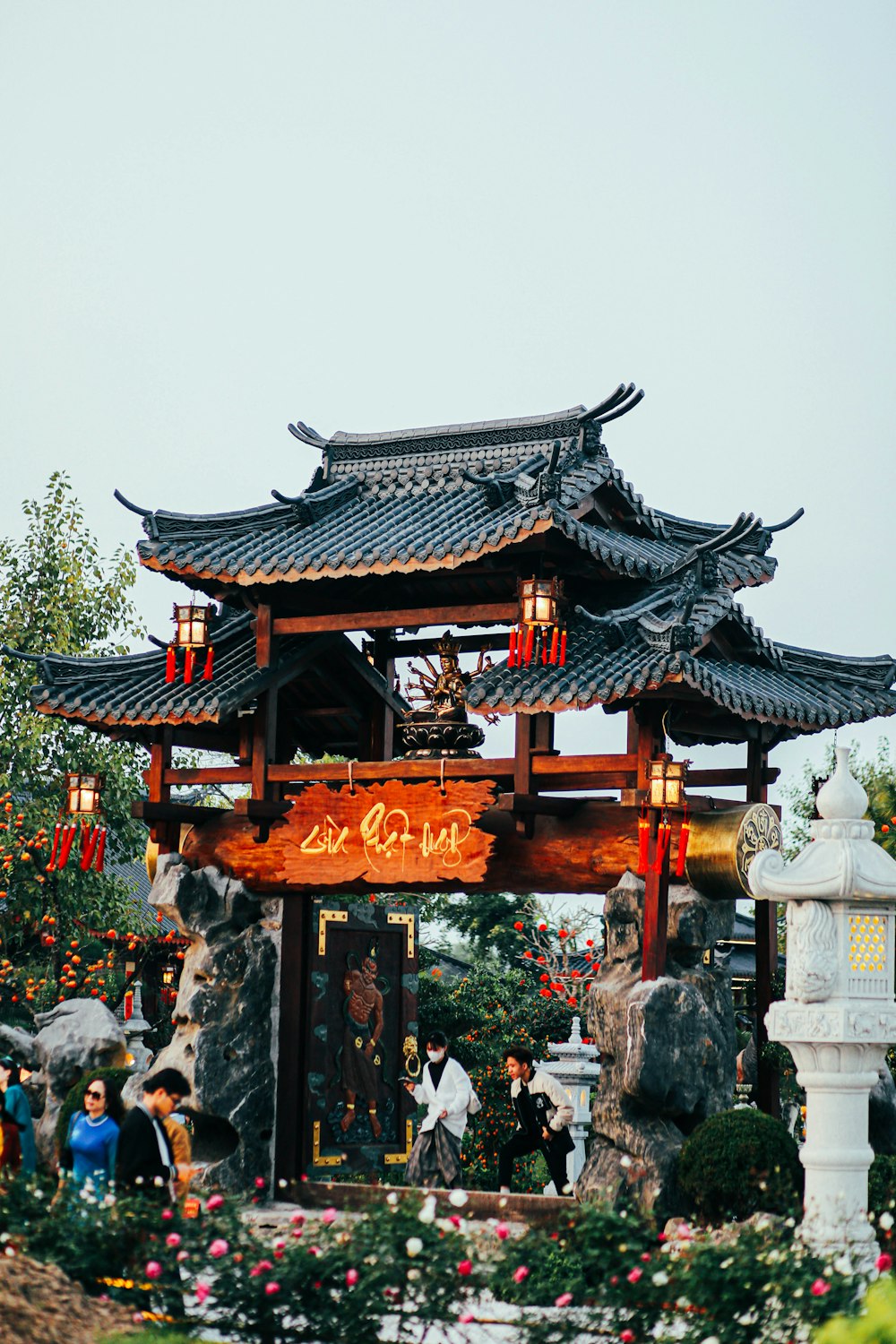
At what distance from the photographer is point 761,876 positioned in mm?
10102

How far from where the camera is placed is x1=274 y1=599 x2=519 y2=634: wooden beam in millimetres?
13383

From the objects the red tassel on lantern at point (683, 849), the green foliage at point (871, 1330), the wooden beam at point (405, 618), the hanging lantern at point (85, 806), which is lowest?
the green foliage at point (871, 1330)

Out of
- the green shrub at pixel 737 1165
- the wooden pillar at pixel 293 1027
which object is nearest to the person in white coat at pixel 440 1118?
the wooden pillar at pixel 293 1027

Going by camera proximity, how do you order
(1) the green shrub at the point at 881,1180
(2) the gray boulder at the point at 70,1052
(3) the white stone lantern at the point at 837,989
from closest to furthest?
1. (3) the white stone lantern at the point at 837,989
2. (1) the green shrub at the point at 881,1180
3. (2) the gray boulder at the point at 70,1052

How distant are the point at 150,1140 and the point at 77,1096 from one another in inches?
223

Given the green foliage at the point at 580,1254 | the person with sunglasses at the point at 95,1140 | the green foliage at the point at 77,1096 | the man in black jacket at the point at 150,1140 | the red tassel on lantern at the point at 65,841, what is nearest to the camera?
the green foliage at the point at 580,1254

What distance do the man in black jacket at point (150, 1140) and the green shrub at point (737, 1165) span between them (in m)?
3.61

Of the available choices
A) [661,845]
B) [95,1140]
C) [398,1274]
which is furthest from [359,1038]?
[398,1274]

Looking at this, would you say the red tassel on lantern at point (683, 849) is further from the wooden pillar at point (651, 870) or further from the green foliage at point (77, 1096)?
the green foliage at point (77, 1096)

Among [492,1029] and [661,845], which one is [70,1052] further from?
[661,845]

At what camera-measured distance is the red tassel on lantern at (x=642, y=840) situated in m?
12.3

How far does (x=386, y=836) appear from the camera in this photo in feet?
45.2

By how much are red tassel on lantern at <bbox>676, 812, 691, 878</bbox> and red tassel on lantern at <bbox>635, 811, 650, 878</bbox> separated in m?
0.22

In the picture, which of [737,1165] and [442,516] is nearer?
[737,1165]
